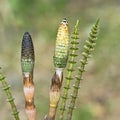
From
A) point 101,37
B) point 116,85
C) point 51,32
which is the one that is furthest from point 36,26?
point 116,85

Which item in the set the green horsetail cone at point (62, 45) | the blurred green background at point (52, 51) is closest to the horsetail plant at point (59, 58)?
the green horsetail cone at point (62, 45)

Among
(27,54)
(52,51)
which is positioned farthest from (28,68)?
(52,51)

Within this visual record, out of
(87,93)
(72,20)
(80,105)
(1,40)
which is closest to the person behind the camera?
(80,105)

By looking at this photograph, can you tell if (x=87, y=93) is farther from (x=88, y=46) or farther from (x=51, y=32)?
(x=88, y=46)

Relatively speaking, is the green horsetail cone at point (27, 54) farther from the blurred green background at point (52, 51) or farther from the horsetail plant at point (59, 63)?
the blurred green background at point (52, 51)

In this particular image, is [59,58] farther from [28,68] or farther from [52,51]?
[52,51]
